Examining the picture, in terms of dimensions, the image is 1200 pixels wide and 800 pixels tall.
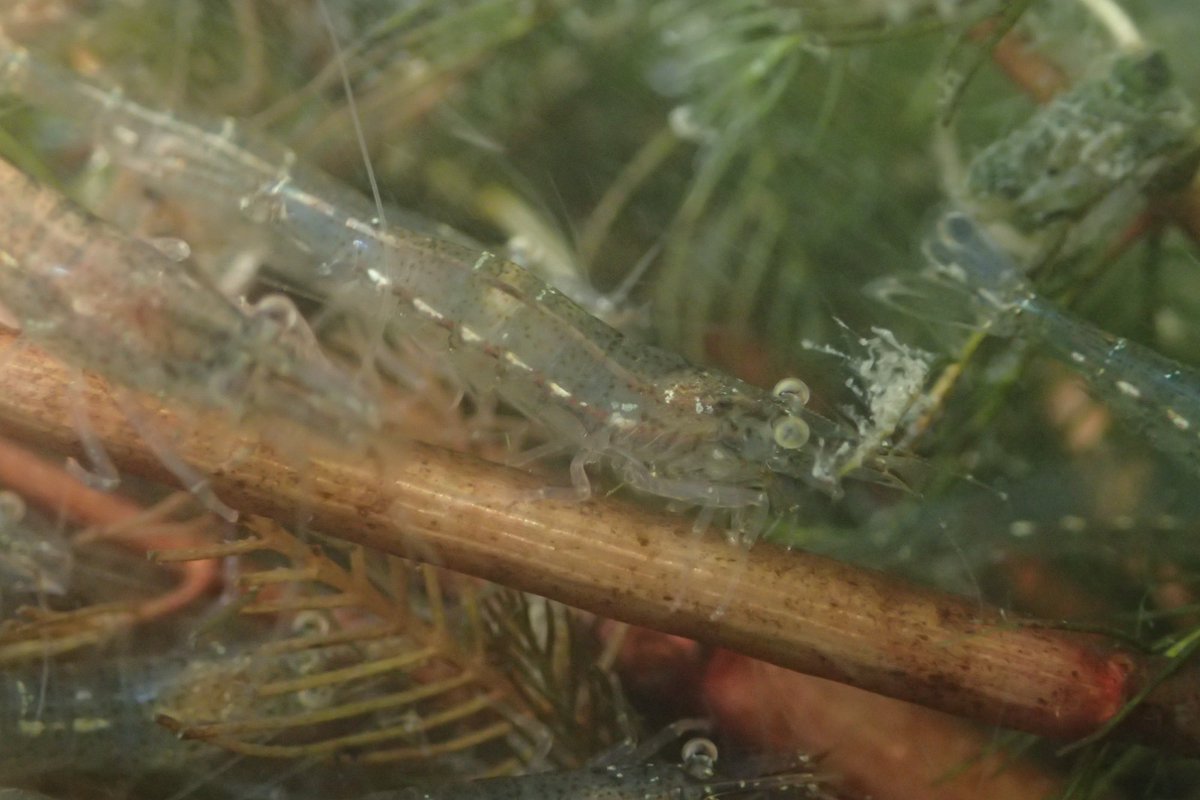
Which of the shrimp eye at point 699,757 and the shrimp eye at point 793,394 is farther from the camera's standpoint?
the shrimp eye at point 699,757

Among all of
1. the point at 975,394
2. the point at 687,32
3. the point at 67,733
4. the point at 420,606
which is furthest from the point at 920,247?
the point at 67,733

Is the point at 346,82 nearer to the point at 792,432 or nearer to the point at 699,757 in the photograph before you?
the point at 792,432

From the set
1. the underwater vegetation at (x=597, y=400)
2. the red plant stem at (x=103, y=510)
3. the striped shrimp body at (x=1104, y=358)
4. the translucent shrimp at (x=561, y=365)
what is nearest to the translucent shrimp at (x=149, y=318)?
the underwater vegetation at (x=597, y=400)

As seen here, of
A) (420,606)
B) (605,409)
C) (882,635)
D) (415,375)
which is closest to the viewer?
(882,635)

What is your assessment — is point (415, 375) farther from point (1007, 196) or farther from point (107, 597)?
point (1007, 196)

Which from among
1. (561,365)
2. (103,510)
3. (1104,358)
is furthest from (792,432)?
(103,510)

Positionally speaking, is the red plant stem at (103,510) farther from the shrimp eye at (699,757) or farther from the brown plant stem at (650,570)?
the shrimp eye at (699,757)
